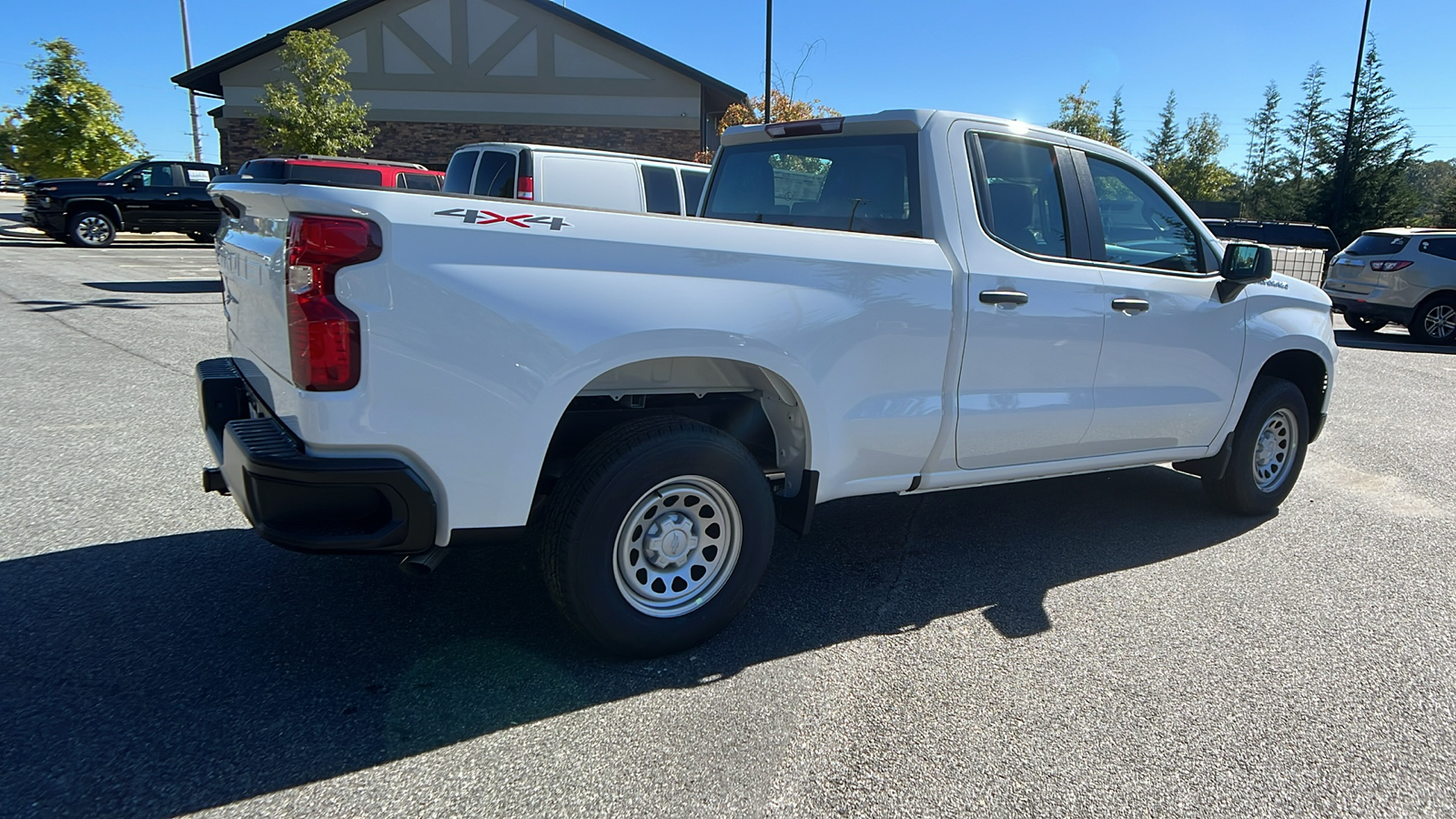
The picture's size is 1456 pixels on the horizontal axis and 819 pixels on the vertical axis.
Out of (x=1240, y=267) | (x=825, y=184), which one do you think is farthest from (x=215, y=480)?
(x=1240, y=267)

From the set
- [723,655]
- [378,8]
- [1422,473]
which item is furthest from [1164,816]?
[378,8]

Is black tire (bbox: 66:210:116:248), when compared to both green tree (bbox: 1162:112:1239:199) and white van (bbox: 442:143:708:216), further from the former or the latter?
green tree (bbox: 1162:112:1239:199)

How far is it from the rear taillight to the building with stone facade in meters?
25.1

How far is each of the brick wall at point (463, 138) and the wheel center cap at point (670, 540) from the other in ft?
81.0

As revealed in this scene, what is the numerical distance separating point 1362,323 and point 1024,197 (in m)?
14.5

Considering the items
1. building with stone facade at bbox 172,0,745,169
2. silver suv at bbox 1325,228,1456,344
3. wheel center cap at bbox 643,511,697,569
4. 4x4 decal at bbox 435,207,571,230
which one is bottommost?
wheel center cap at bbox 643,511,697,569

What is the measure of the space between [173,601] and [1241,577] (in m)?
4.49

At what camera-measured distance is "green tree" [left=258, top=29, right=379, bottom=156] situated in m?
22.5

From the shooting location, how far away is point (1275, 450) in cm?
534

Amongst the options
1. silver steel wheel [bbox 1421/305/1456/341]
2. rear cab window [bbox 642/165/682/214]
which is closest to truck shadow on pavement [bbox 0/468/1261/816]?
rear cab window [bbox 642/165/682/214]

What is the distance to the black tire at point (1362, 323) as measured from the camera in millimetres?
14925

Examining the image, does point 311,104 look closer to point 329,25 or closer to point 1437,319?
point 329,25

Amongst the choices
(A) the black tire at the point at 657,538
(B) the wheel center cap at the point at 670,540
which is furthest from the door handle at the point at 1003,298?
(B) the wheel center cap at the point at 670,540

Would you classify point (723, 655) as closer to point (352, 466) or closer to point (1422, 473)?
point (352, 466)
